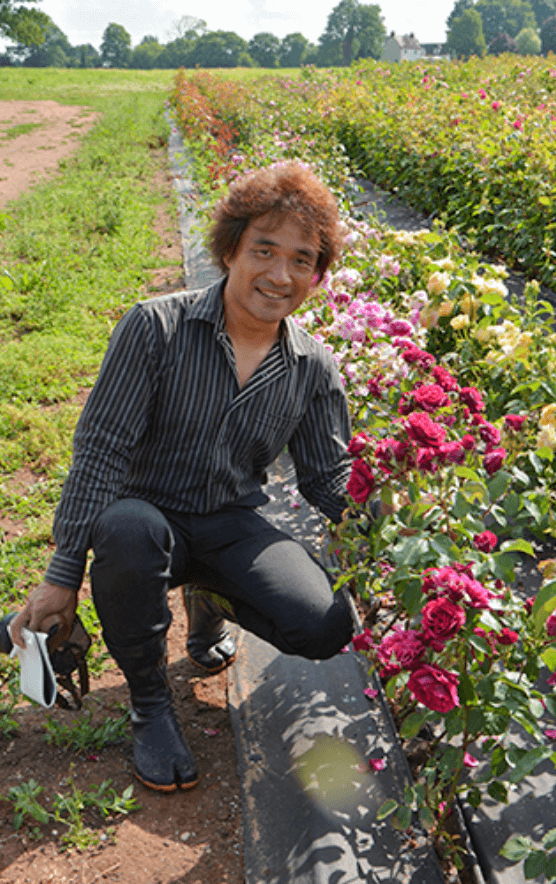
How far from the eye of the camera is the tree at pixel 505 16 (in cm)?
7769

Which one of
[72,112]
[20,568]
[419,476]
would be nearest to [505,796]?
[419,476]

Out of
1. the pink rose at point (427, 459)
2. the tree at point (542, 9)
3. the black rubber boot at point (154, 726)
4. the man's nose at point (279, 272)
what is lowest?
the black rubber boot at point (154, 726)

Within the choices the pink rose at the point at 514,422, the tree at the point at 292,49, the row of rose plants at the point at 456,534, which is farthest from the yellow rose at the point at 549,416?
the tree at the point at 292,49

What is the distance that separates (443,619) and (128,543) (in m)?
0.74

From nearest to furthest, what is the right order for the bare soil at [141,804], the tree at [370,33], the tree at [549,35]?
the bare soil at [141,804], the tree at [549,35], the tree at [370,33]

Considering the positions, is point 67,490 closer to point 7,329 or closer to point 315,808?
point 315,808

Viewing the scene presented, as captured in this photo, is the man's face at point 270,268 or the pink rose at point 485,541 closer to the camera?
the pink rose at point 485,541

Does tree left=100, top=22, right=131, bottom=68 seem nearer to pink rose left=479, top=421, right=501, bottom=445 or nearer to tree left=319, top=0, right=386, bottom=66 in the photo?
tree left=319, top=0, right=386, bottom=66

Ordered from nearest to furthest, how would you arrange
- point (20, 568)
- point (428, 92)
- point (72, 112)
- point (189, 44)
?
point (20, 568) < point (428, 92) < point (72, 112) < point (189, 44)

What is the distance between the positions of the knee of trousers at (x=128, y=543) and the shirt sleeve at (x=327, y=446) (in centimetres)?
52

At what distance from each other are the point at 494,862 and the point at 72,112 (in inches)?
702

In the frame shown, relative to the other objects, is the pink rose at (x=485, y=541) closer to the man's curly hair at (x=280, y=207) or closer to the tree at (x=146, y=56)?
the man's curly hair at (x=280, y=207)

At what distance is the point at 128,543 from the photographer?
158cm

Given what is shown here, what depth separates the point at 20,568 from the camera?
8.13 feet
